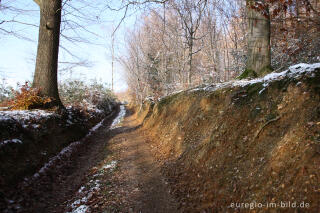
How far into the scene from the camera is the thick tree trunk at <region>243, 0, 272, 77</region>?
614 centimetres

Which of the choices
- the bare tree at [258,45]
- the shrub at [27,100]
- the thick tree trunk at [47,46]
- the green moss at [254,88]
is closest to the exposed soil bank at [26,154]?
the shrub at [27,100]

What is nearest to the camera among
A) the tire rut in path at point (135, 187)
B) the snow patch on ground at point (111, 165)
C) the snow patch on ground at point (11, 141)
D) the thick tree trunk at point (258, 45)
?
the tire rut in path at point (135, 187)

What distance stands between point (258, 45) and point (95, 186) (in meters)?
7.15

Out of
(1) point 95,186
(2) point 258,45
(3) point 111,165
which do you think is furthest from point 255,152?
(2) point 258,45

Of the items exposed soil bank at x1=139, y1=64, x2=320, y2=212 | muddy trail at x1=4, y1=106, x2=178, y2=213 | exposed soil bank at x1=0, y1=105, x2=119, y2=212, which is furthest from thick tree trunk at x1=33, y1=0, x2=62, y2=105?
exposed soil bank at x1=139, y1=64, x2=320, y2=212

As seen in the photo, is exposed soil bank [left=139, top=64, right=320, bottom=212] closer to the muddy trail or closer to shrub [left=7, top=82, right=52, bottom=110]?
the muddy trail

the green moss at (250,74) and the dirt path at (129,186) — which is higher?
the green moss at (250,74)

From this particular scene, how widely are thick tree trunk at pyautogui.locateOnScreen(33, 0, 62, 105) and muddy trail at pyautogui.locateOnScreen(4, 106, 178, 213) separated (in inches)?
132

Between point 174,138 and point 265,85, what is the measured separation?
3751mm

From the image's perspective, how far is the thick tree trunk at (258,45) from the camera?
614cm

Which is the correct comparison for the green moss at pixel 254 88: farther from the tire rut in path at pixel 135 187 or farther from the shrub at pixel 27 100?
the shrub at pixel 27 100

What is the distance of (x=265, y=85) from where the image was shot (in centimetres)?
444

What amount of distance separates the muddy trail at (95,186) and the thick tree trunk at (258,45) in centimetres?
517

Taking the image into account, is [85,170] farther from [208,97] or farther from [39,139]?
[208,97]
